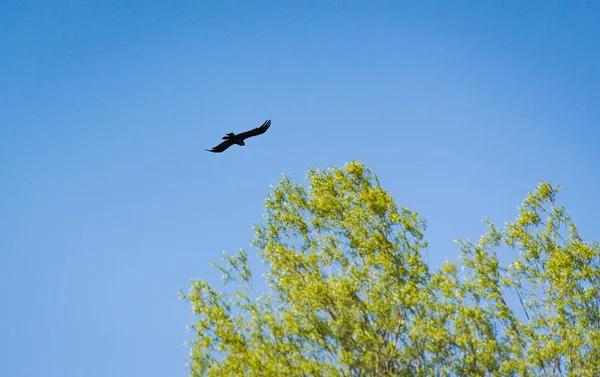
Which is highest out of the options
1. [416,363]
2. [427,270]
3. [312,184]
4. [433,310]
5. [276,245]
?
[312,184]

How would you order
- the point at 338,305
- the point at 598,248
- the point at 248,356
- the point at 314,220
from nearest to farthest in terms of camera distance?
the point at 248,356, the point at 338,305, the point at 598,248, the point at 314,220

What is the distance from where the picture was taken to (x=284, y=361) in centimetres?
1692

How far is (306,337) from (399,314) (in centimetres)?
280

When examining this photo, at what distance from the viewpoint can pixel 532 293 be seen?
2033cm

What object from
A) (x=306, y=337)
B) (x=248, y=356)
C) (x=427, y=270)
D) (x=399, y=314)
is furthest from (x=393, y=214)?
(x=248, y=356)

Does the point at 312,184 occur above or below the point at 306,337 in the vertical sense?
above

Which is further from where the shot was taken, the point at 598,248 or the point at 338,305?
the point at 598,248

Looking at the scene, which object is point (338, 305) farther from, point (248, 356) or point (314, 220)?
point (314, 220)

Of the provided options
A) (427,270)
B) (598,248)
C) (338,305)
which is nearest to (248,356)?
(338,305)

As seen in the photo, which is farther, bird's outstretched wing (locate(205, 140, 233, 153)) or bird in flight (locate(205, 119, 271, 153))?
bird in flight (locate(205, 119, 271, 153))

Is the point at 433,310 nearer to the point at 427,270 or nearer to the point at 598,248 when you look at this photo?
the point at 427,270

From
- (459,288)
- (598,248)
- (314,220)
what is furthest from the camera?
(314,220)

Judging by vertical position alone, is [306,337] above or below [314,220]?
below

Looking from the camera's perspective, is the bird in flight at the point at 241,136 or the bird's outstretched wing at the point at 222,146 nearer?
the bird's outstretched wing at the point at 222,146
